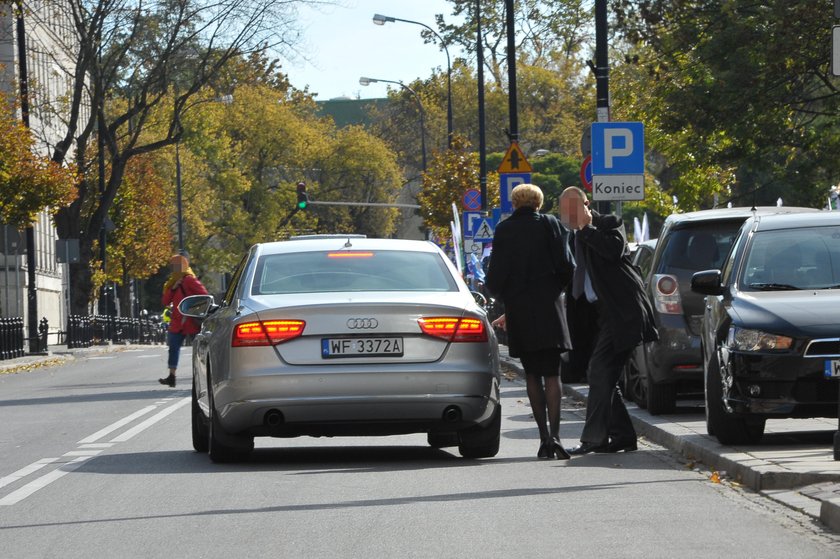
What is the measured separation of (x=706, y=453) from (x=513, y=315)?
5.23 ft

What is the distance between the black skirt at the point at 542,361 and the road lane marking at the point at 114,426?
4.49 m

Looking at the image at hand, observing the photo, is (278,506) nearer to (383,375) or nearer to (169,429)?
(383,375)

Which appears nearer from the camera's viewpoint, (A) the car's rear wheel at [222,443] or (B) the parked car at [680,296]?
(A) the car's rear wheel at [222,443]

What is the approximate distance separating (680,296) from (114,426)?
5.42m

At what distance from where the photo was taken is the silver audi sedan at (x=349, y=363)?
1186 centimetres

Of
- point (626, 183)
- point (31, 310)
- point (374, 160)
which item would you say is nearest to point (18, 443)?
point (626, 183)

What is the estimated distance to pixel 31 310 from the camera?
45000mm

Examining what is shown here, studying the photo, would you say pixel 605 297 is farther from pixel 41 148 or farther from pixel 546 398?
pixel 41 148

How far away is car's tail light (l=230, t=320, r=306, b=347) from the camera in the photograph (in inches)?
467

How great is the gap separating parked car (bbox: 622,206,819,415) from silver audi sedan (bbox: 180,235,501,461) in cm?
364

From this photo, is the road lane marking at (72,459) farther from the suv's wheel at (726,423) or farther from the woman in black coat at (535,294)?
the suv's wheel at (726,423)

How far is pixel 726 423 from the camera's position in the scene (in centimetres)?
1219

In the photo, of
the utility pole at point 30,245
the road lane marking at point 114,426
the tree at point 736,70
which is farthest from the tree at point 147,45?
the road lane marking at point 114,426

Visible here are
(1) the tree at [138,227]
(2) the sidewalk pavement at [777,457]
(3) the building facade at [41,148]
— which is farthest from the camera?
(1) the tree at [138,227]
